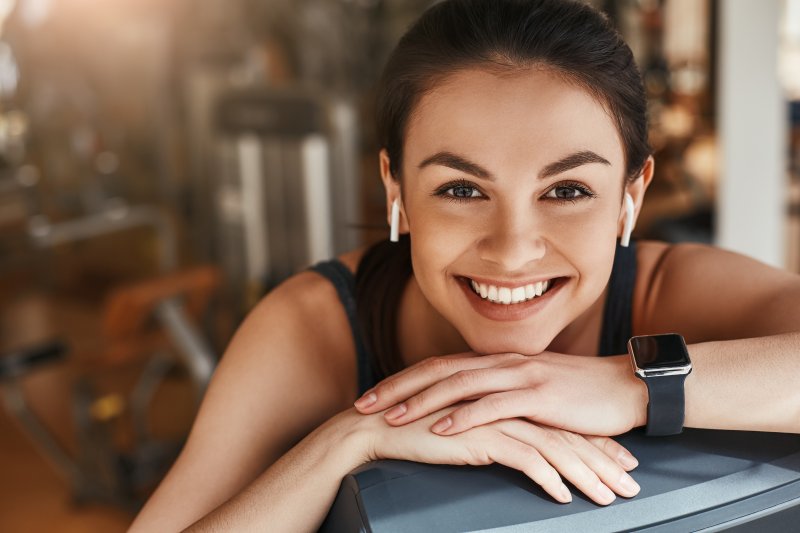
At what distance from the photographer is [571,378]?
2.75ft

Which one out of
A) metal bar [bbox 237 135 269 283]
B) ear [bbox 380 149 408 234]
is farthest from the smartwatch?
metal bar [bbox 237 135 269 283]

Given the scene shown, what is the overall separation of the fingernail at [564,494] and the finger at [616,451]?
5 centimetres

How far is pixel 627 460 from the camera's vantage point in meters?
0.71

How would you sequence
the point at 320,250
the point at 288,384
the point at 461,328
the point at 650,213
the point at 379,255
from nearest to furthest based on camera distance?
the point at 461,328 → the point at 288,384 → the point at 379,255 → the point at 320,250 → the point at 650,213

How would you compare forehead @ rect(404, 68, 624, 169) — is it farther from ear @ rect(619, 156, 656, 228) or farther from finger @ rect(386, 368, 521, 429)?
finger @ rect(386, 368, 521, 429)

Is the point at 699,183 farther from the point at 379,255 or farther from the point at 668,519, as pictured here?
the point at 668,519

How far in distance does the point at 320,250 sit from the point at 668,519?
9.65 ft

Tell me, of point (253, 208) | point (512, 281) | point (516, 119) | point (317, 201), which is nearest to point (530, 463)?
point (512, 281)

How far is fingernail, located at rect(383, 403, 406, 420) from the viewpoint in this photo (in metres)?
0.82

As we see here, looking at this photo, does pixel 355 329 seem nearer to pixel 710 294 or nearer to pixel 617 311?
pixel 617 311

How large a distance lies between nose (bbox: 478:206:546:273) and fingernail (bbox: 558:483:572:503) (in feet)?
0.81

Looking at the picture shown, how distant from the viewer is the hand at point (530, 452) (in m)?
0.68

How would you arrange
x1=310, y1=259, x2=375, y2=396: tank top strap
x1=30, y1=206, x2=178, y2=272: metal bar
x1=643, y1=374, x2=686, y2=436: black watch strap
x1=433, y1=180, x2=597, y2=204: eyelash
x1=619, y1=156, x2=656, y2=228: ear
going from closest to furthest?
x1=643, y1=374, x2=686, y2=436: black watch strap, x1=433, y1=180, x2=597, y2=204: eyelash, x1=619, y1=156, x2=656, y2=228: ear, x1=310, y1=259, x2=375, y2=396: tank top strap, x1=30, y1=206, x2=178, y2=272: metal bar

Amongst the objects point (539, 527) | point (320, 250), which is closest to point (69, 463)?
point (320, 250)
